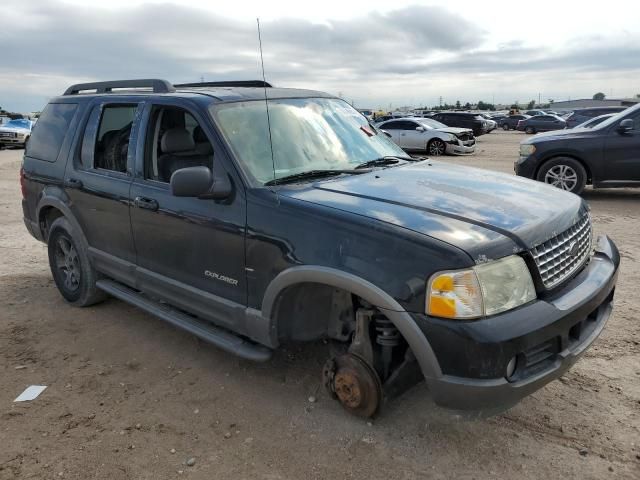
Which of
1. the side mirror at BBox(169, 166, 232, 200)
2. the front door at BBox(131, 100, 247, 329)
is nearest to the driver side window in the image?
the front door at BBox(131, 100, 247, 329)

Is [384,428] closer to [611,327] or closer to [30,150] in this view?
[611,327]

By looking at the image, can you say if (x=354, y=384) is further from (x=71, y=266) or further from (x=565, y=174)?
(x=565, y=174)

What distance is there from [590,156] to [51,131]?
8.38 meters

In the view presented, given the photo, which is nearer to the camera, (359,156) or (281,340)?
(281,340)

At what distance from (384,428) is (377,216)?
123 cm

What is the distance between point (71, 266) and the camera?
4969 millimetres

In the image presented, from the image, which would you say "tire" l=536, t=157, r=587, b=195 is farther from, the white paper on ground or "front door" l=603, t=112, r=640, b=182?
the white paper on ground

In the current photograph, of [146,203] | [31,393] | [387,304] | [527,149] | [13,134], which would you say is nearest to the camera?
[387,304]

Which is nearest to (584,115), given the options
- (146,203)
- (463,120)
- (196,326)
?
(463,120)

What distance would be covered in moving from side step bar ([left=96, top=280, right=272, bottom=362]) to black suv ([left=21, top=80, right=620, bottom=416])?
14 mm

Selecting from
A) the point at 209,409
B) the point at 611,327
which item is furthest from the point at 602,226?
the point at 209,409

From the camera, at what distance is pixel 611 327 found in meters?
4.21

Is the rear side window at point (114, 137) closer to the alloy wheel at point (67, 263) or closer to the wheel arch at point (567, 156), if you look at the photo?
the alloy wheel at point (67, 263)

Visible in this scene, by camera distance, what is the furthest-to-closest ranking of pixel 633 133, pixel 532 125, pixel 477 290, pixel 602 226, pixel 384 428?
pixel 532 125 → pixel 633 133 → pixel 602 226 → pixel 384 428 → pixel 477 290
